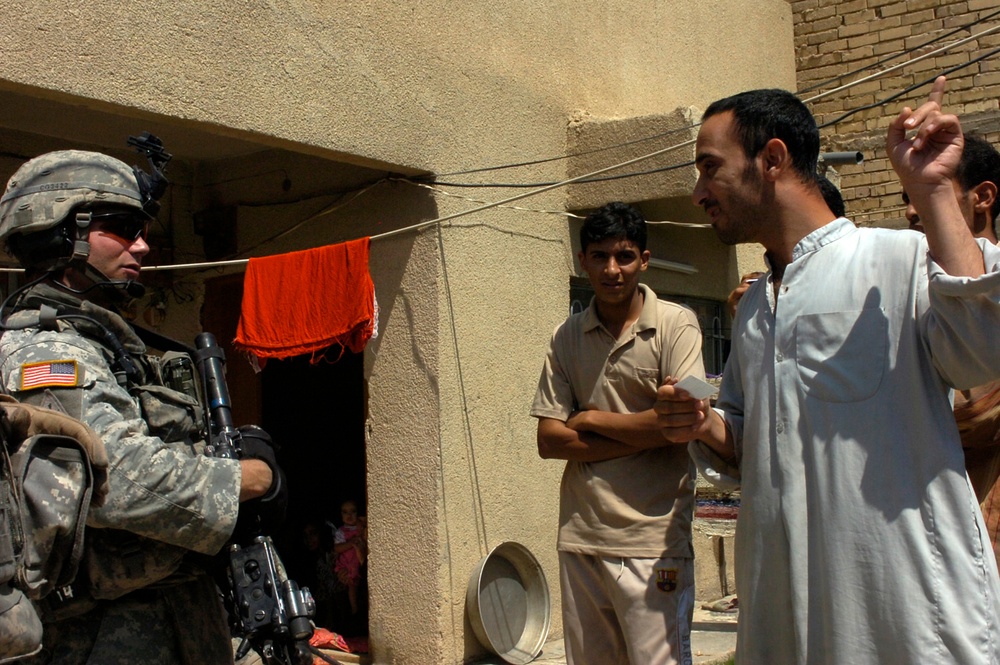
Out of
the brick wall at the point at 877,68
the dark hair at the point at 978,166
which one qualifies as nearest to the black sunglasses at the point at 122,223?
the dark hair at the point at 978,166

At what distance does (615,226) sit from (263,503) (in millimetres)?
1736

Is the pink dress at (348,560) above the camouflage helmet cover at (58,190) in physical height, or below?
below

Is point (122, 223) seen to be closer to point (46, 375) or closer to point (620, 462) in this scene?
point (46, 375)

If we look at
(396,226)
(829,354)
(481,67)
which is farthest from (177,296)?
(829,354)

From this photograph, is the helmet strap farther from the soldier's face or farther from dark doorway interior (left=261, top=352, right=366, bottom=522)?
dark doorway interior (left=261, top=352, right=366, bottom=522)

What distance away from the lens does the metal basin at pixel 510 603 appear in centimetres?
571

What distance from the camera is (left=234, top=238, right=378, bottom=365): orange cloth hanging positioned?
17.8 feet

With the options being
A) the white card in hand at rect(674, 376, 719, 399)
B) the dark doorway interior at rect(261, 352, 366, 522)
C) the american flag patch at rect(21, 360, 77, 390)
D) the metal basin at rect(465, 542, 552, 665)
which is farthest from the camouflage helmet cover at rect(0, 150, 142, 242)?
the dark doorway interior at rect(261, 352, 366, 522)

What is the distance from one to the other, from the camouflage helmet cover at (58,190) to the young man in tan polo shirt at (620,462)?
166 centimetres

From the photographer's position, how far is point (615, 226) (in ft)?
12.3

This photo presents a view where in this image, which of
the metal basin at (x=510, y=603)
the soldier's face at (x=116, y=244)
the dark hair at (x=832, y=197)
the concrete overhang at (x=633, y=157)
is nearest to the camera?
the soldier's face at (x=116, y=244)

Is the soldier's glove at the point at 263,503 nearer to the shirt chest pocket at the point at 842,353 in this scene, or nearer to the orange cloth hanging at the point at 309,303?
the shirt chest pocket at the point at 842,353

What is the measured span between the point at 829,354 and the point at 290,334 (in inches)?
155

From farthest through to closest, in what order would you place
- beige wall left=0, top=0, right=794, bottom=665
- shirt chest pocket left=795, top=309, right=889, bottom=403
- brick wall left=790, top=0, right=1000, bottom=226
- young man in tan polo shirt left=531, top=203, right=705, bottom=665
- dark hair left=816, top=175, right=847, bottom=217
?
brick wall left=790, top=0, right=1000, bottom=226
beige wall left=0, top=0, right=794, bottom=665
young man in tan polo shirt left=531, top=203, right=705, bottom=665
dark hair left=816, top=175, right=847, bottom=217
shirt chest pocket left=795, top=309, right=889, bottom=403
